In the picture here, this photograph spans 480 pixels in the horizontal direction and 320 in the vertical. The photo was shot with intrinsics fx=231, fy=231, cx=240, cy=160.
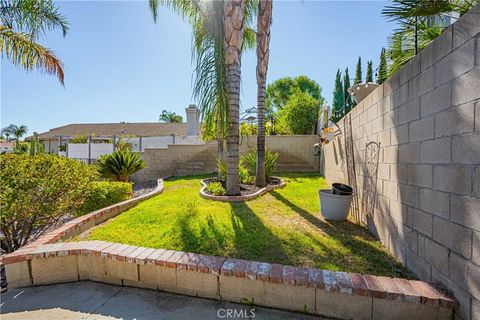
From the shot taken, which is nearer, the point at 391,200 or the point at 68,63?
the point at 391,200

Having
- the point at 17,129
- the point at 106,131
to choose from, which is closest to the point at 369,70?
the point at 106,131

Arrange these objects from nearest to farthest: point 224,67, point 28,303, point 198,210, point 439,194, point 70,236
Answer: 1. point 439,194
2. point 28,303
3. point 70,236
4. point 198,210
5. point 224,67

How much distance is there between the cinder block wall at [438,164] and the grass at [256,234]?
0.50 meters

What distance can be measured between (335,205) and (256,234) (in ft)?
5.59

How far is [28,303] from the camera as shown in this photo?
245 centimetres

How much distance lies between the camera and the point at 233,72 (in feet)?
19.0

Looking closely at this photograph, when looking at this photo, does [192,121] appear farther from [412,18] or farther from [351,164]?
[412,18]

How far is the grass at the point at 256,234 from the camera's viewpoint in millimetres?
2852

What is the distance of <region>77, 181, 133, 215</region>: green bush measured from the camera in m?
4.99

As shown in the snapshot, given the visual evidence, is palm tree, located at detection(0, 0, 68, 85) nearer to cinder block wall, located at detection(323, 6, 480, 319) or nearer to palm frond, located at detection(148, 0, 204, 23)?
palm frond, located at detection(148, 0, 204, 23)

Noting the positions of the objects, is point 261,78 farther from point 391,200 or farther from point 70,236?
point 70,236

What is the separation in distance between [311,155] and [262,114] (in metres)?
5.98

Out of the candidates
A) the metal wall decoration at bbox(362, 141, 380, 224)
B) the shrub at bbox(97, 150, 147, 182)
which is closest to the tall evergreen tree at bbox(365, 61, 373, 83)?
the metal wall decoration at bbox(362, 141, 380, 224)

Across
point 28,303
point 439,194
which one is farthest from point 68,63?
point 439,194
